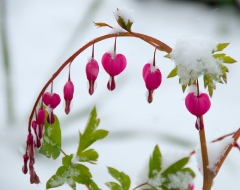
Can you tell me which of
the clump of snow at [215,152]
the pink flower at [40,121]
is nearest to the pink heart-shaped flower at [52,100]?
the pink flower at [40,121]

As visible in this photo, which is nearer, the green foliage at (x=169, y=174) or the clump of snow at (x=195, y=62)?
the clump of snow at (x=195, y=62)

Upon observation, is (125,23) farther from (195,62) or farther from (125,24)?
(195,62)

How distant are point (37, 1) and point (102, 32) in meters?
0.68

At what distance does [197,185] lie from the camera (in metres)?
1.35

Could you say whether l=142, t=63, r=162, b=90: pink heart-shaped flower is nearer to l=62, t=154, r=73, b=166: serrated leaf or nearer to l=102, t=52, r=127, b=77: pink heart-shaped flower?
l=102, t=52, r=127, b=77: pink heart-shaped flower

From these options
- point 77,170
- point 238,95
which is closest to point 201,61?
point 77,170

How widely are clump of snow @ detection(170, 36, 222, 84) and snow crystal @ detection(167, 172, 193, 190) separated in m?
0.19

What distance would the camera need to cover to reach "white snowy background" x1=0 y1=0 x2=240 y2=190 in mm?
1438

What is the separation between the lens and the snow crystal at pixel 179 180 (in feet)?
2.18

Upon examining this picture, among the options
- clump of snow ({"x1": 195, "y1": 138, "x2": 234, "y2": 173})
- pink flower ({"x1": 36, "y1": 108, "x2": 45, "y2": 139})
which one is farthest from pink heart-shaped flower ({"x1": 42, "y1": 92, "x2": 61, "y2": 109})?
clump of snow ({"x1": 195, "y1": 138, "x2": 234, "y2": 173})

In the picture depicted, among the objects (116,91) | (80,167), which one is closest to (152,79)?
(80,167)

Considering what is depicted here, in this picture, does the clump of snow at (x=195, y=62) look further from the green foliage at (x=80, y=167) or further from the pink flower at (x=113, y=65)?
the green foliage at (x=80, y=167)

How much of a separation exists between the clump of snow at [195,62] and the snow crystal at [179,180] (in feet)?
0.61

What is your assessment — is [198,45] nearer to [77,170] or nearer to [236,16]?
[77,170]
